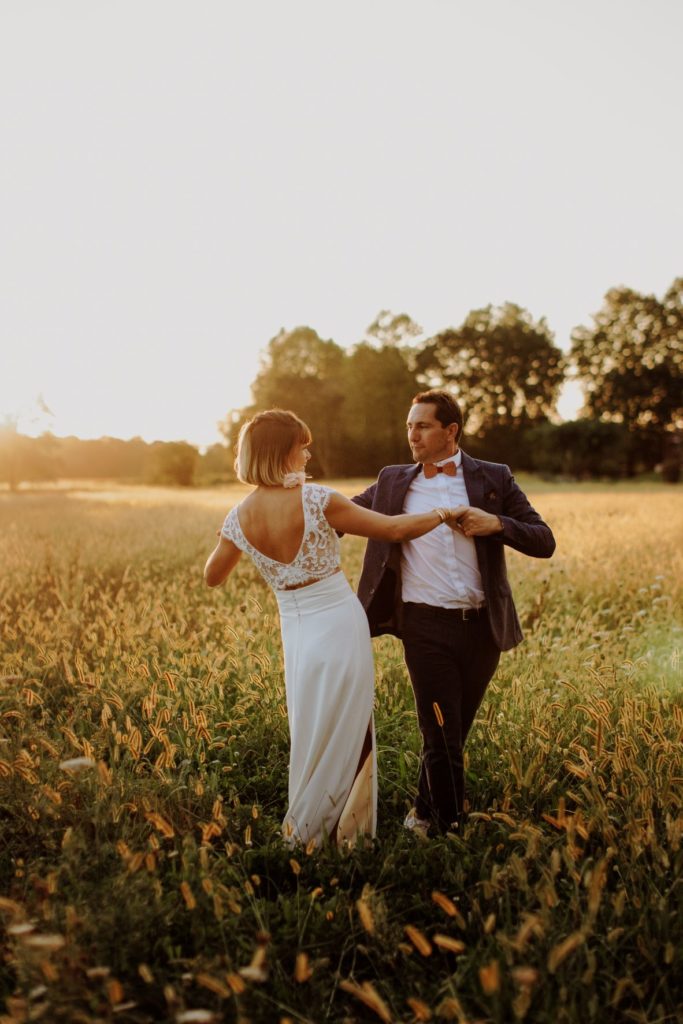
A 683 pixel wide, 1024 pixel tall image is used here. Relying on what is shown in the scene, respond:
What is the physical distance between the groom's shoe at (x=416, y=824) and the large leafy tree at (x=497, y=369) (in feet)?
220

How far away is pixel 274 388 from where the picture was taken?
6109cm

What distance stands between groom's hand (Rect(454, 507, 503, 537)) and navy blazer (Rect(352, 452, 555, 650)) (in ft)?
0.47

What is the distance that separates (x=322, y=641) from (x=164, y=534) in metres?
11.3

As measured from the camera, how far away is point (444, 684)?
3.94m

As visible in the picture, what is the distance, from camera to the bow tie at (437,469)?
411 centimetres

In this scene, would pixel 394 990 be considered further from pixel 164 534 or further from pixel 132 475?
pixel 132 475

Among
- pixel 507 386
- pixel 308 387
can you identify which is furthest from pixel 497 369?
pixel 308 387

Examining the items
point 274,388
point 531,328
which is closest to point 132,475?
point 274,388

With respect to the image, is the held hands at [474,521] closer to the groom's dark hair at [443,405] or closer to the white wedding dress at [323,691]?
the groom's dark hair at [443,405]

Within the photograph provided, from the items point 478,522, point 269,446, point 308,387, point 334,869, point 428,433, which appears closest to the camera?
point 334,869

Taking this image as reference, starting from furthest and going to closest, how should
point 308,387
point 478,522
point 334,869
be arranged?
1. point 308,387
2. point 478,522
3. point 334,869

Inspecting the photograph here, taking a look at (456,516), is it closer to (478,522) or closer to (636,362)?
(478,522)

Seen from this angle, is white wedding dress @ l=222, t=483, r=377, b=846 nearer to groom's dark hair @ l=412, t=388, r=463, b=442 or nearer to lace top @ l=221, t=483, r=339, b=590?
lace top @ l=221, t=483, r=339, b=590

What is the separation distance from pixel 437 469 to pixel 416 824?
1.95m
